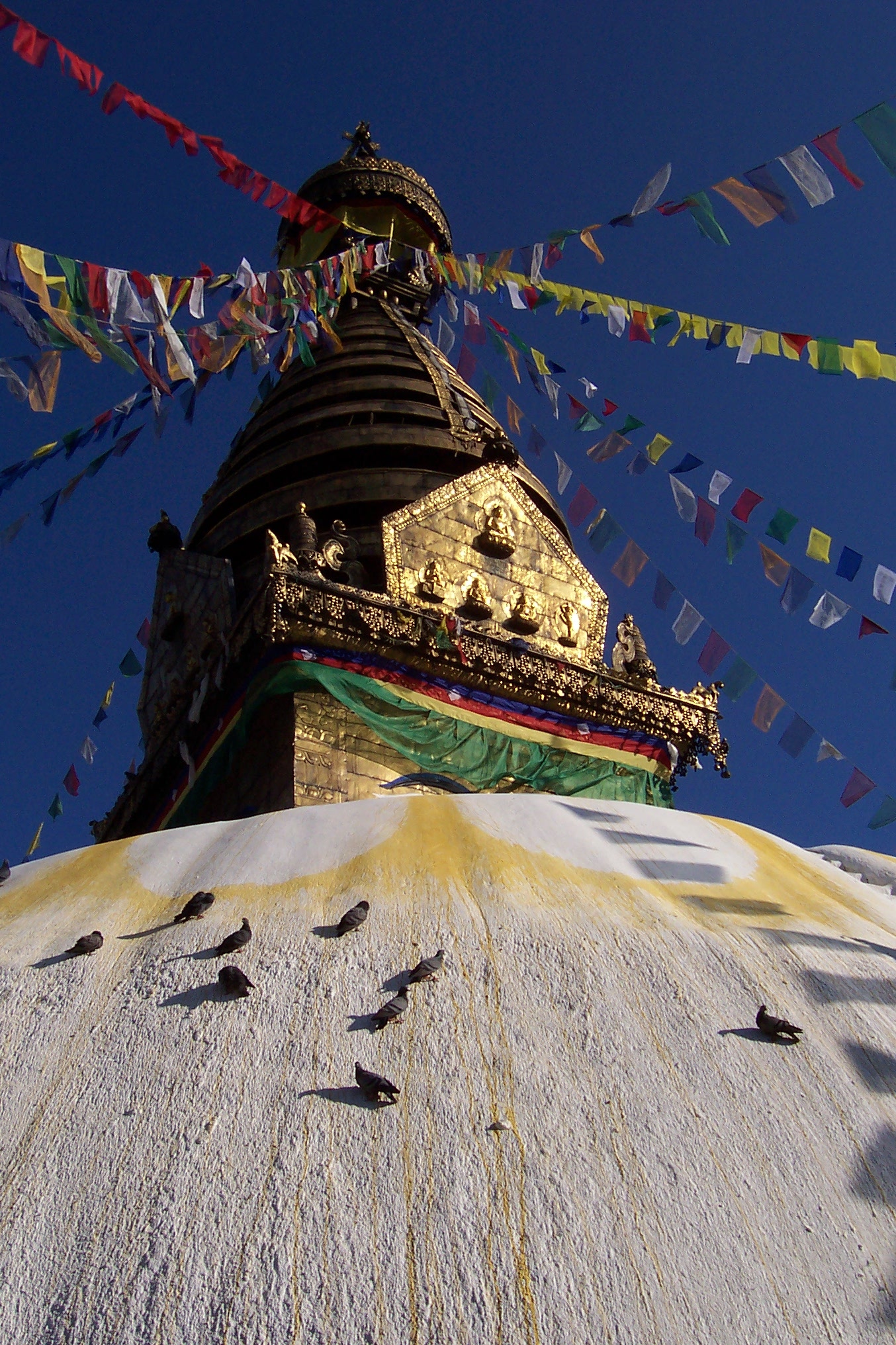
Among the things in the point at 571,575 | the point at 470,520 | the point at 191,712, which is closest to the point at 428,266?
the point at 470,520

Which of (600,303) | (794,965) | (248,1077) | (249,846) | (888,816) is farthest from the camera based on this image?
(600,303)

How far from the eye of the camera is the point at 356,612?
26.8 ft

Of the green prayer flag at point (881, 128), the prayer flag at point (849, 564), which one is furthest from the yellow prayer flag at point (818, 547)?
the green prayer flag at point (881, 128)

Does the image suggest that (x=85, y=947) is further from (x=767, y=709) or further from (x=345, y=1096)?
(x=767, y=709)

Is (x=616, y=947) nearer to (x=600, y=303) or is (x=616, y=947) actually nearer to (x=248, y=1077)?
(x=248, y=1077)

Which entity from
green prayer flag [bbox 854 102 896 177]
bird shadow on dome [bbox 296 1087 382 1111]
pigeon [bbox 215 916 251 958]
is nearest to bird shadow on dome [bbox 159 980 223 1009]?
pigeon [bbox 215 916 251 958]

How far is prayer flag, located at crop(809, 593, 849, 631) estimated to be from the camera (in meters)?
7.32

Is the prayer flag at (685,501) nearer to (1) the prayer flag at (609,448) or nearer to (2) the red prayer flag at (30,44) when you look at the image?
(1) the prayer flag at (609,448)

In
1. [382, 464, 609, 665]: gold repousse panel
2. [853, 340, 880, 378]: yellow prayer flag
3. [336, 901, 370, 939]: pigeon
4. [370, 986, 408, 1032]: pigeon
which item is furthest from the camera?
[382, 464, 609, 665]: gold repousse panel

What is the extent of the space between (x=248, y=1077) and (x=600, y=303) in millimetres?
6174

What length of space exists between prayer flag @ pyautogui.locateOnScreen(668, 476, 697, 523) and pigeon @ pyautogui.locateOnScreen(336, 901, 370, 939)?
5126 millimetres

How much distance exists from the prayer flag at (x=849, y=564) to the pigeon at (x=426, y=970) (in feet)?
15.2

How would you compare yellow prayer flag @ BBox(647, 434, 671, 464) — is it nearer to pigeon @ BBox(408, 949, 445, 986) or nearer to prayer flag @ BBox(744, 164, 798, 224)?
prayer flag @ BBox(744, 164, 798, 224)

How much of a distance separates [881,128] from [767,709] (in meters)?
3.71
